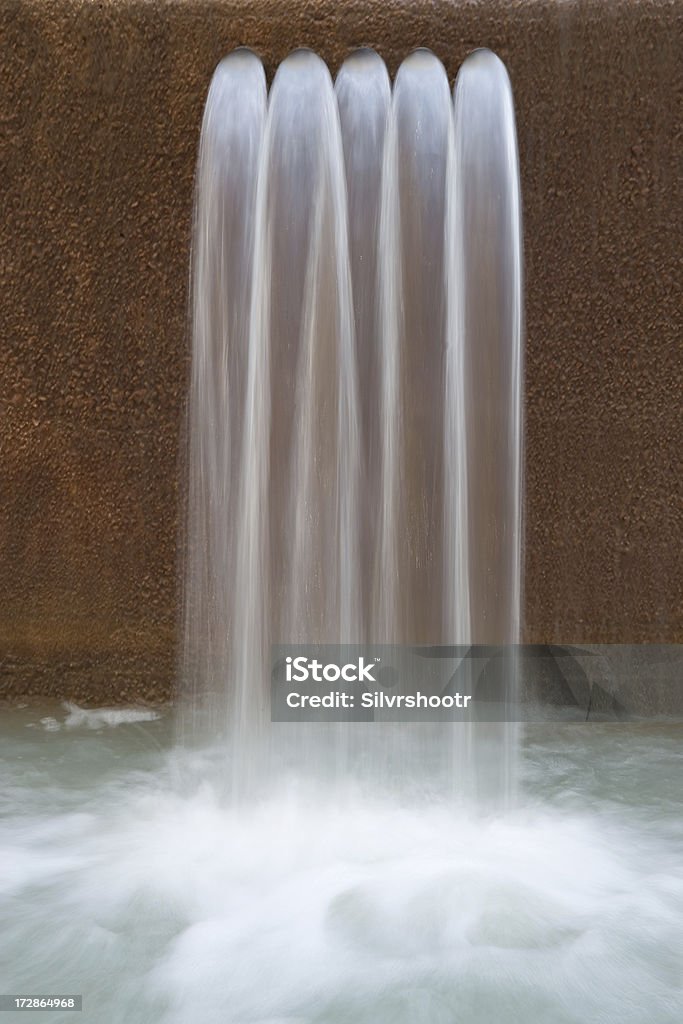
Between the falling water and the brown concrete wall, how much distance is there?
355mm

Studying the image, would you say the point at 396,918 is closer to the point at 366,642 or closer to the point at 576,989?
the point at 576,989

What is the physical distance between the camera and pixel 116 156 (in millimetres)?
2889

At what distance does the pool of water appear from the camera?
1.48 metres

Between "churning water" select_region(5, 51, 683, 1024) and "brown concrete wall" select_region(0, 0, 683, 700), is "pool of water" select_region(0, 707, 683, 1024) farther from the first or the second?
"brown concrete wall" select_region(0, 0, 683, 700)

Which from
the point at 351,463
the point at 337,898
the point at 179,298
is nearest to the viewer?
the point at 337,898

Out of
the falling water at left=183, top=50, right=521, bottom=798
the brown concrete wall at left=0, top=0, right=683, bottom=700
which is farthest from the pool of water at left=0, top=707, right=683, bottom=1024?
the brown concrete wall at left=0, top=0, right=683, bottom=700

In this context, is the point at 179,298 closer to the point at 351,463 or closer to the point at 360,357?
the point at 360,357

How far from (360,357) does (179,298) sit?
0.76m

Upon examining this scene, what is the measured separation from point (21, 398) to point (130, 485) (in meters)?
0.48

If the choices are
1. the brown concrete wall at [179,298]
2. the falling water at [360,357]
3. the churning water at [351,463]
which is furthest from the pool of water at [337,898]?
the brown concrete wall at [179,298]

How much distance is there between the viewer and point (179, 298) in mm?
2941

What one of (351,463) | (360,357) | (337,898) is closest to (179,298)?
(360,357)

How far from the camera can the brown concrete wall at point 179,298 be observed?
2.83 m

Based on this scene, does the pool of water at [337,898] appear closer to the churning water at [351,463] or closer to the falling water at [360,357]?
the churning water at [351,463]
